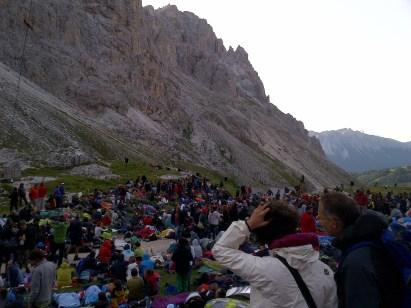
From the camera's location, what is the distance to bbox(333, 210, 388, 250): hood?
357 cm

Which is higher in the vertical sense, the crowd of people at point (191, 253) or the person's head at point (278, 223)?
the person's head at point (278, 223)

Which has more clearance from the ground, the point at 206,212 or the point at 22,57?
the point at 22,57

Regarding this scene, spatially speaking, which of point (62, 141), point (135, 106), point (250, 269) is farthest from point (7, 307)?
point (135, 106)

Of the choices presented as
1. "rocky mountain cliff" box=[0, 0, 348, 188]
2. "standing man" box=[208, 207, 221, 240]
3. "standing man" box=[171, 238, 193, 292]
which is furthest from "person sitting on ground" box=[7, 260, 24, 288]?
"rocky mountain cliff" box=[0, 0, 348, 188]

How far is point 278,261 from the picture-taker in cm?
367

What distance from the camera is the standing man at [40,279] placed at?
8666 millimetres

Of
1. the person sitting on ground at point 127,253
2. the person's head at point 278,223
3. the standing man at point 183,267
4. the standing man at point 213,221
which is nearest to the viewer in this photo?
the person's head at point 278,223

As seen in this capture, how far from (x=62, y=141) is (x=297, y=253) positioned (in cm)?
5047

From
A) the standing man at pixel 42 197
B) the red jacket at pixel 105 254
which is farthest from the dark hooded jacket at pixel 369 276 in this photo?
the standing man at pixel 42 197

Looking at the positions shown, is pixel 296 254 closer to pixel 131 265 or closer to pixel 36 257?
pixel 36 257

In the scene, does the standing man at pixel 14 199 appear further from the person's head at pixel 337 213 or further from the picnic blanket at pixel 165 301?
the person's head at pixel 337 213

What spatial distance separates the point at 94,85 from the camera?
2975 inches

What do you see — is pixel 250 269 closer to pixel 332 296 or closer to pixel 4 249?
pixel 332 296

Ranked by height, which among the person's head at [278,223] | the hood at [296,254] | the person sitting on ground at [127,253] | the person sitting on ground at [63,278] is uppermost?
the person's head at [278,223]
